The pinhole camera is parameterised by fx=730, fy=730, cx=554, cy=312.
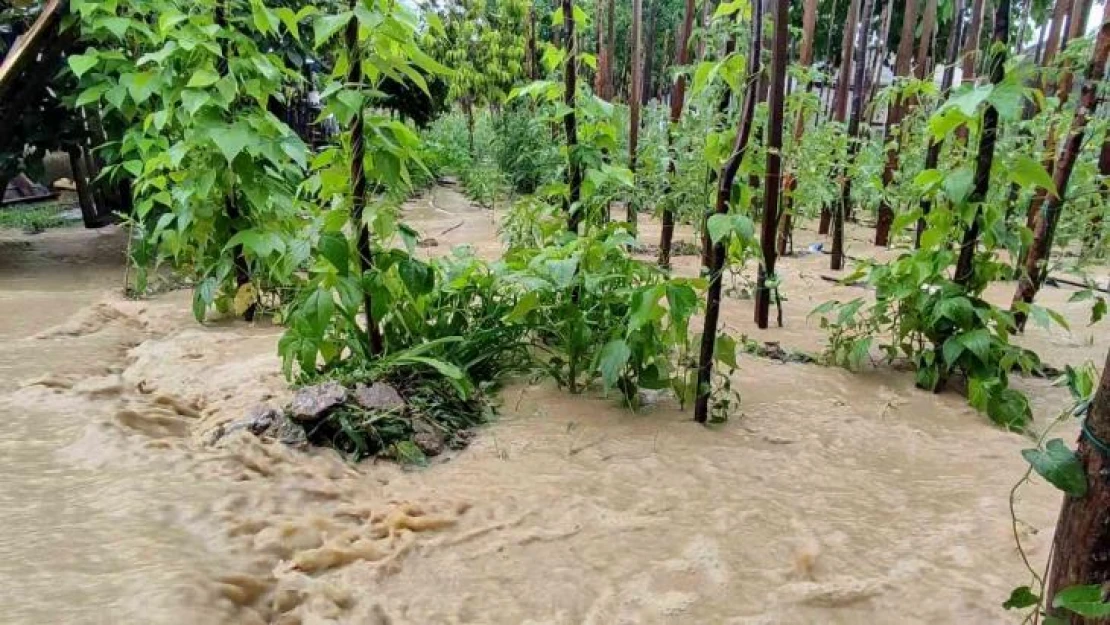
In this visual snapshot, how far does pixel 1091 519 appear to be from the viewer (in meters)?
1.01

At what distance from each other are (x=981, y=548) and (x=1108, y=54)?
231 cm

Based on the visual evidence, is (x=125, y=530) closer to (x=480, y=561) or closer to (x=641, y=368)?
(x=480, y=561)

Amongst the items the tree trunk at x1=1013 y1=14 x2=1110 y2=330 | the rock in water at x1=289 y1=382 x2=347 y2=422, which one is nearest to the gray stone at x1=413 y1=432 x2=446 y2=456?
the rock in water at x1=289 y1=382 x2=347 y2=422

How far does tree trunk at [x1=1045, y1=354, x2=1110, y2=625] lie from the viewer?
3.24 ft

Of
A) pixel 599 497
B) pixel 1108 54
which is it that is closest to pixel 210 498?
pixel 599 497

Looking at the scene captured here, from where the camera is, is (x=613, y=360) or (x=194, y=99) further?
(x=194, y=99)

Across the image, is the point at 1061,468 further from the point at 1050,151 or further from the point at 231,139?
the point at 1050,151

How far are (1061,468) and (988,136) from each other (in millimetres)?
1950

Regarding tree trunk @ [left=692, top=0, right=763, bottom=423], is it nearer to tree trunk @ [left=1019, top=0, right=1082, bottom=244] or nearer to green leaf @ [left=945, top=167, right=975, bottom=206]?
green leaf @ [left=945, top=167, right=975, bottom=206]

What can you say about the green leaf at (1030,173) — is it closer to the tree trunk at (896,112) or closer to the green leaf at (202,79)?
the green leaf at (202,79)

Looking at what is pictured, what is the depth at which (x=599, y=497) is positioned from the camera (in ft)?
6.87

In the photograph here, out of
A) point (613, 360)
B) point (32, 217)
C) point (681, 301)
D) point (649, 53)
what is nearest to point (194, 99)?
point (613, 360)

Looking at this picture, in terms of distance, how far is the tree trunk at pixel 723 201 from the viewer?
234cm

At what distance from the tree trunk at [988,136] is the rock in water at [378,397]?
84.9 inches
